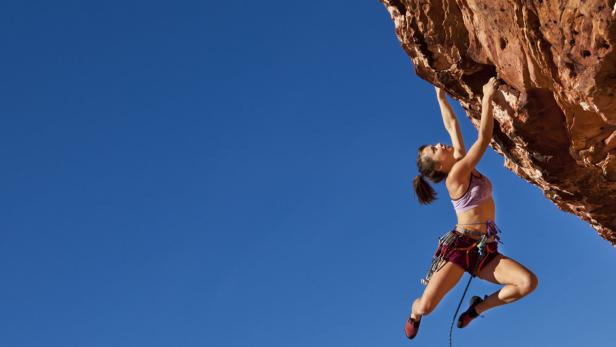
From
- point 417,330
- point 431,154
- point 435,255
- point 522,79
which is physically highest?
point 522,79

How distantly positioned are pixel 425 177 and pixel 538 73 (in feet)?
5.78

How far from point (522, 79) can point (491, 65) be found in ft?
3.09

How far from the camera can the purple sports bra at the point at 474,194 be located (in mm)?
8492

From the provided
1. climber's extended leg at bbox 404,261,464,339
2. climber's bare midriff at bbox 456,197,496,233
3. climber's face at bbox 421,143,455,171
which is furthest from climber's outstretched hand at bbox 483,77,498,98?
climber's extended leg at bbox 404,261,464,339

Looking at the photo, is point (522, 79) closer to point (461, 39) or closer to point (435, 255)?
point (461, 39)

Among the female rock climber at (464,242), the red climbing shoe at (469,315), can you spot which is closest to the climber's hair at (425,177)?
the female rock climber at (464,242)

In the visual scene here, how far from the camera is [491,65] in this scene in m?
9.62

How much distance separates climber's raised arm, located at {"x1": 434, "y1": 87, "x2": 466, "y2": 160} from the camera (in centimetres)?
885

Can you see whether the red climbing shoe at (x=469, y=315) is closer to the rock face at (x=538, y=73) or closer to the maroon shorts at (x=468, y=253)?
the maroon shorts at (x=468, y=253)

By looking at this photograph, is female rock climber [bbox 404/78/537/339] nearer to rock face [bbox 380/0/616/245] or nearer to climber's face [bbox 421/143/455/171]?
climber's face [bbox 421/143/455/171]

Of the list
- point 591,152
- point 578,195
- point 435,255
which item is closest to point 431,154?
point 435,255

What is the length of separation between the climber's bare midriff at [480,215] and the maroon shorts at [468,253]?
16cm

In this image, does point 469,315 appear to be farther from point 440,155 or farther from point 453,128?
point 453,128

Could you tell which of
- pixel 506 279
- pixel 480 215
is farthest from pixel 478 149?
pixel 506 279
